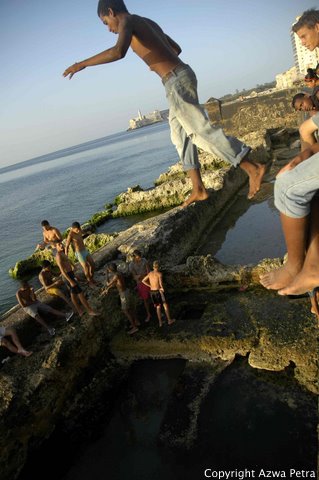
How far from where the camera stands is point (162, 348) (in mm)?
8406

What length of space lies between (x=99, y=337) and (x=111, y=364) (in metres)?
0.74

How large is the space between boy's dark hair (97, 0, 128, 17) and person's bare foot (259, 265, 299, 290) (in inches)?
107

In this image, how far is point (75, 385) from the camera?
7.90 meters

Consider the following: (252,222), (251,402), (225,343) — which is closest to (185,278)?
(225,343)

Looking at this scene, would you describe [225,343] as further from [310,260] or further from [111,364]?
[310,260]

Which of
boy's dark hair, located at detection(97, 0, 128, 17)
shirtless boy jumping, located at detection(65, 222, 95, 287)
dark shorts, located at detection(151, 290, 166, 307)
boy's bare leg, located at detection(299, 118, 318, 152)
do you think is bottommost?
dark shorts, located at detection(151, 290, 166, 307)

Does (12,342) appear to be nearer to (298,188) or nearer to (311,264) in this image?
(311,264)

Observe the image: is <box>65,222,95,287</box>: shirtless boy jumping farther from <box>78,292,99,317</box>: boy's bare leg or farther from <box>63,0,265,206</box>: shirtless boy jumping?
<box>63,0,265,206</box>: shirtless boy jumping

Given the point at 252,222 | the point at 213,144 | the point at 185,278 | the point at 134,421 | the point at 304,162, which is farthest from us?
the point at 252,222

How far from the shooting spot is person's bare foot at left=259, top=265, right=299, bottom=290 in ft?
8.54

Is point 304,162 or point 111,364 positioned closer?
point 304,162

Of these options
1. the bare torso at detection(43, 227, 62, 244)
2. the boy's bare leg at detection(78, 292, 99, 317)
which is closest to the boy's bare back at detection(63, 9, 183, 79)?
the boy's bare leg at detection(78, 292, 99, 317)

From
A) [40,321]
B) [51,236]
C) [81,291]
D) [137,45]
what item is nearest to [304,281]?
[137,45]

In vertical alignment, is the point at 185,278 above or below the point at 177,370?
above
